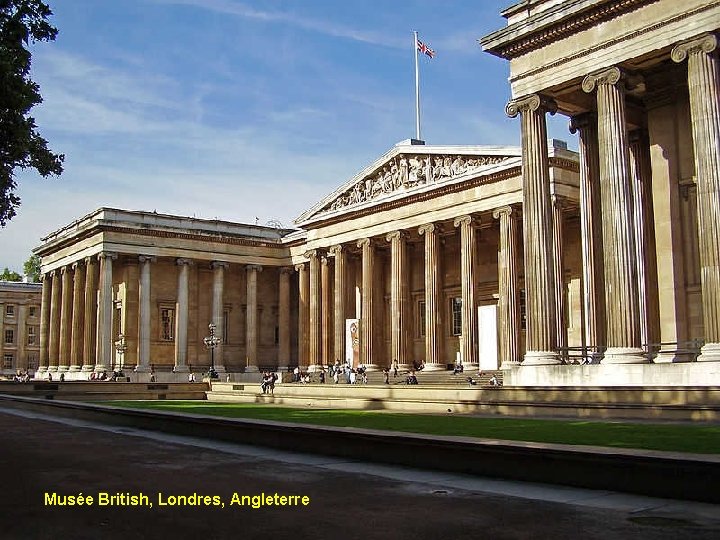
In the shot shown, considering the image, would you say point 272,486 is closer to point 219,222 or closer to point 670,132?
point 670,132

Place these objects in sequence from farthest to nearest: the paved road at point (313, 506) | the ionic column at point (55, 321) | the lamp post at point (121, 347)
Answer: the ionic column at point (55, 321)
the lamp post at point (121, 347)
the paved road at point (313, 506)

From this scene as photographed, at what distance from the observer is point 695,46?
2564 cm

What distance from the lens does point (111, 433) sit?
20844mm

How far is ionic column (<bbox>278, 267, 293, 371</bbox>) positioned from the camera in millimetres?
68312

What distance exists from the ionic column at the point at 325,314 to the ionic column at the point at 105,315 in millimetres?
16149

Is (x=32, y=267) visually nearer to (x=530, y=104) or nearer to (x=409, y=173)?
(x=409, y=173)

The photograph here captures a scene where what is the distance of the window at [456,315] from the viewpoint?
56562mm

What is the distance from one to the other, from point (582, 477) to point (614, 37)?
2094 centimetres

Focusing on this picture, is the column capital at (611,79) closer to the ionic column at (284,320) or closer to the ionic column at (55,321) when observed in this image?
the ionic column at (284,320)

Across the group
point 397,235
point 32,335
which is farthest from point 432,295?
point 32,335

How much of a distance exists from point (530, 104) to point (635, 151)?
4661mm

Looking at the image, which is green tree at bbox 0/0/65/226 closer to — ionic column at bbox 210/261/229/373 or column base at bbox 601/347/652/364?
column base at bbox 601/347/652/364

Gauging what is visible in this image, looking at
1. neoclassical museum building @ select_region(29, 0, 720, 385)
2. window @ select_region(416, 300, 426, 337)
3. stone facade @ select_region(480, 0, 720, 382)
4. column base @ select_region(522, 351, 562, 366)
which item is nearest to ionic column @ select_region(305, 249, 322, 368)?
neoclassical museum building @ select_region(29, 0, 720, 385)

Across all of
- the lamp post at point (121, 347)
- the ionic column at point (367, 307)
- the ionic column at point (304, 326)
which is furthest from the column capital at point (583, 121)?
the lamp post at point (121, 347)
